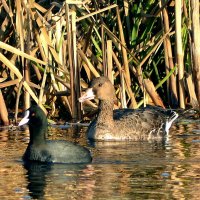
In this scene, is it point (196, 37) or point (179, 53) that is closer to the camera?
point (196, 37)

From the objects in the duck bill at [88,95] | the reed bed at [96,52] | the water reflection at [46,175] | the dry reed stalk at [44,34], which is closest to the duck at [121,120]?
the duck bill at [88,95]

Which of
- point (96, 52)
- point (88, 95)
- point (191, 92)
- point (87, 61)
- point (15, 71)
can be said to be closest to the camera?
point (15, 71)

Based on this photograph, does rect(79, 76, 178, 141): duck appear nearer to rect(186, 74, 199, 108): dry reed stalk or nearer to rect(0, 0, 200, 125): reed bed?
rect(0, 0, 200, 125): reed bed

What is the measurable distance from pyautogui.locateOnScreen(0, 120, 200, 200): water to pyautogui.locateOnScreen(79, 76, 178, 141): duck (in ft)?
3.10

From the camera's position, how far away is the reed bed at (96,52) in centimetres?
1546

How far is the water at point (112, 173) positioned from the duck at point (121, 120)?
946mm

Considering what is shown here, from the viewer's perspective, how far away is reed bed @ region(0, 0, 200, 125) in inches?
609

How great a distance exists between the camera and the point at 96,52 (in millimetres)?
16938

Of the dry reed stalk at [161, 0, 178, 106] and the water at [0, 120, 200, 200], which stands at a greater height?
the dry reed stalk at [161, 0, 178, 106]

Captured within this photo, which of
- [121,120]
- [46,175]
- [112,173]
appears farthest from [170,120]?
[46,175]

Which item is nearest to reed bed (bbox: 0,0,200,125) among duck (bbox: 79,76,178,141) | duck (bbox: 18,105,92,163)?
duck (bbox: 79,76,178,141)

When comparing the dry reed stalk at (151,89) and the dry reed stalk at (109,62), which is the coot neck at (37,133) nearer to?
the dry reed stalk at (109,62)

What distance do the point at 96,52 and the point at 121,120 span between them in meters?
1.71

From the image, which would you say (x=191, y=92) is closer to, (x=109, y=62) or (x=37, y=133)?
(x=109, y=62)
